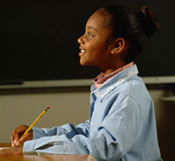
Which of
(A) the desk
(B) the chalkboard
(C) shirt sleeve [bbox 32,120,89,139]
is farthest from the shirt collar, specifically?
(B) the chalkboard

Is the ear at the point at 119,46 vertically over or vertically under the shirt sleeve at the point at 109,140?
over

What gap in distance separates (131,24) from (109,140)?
476 mm

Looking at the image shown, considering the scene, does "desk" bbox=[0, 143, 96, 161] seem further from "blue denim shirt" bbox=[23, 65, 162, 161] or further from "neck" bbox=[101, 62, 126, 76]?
"neck" bbox=[101, 62, 126, 76]

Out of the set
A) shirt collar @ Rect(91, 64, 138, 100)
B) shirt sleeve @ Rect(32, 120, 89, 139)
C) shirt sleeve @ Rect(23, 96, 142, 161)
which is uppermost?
shirt collar @ Rect(91, 64, 138, 100)

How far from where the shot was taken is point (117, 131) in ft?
2.97

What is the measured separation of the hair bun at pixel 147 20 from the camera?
1.23 meters

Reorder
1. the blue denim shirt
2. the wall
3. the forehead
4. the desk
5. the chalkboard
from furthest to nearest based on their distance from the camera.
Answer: the wall → the chalkboard → the forehead → the blue denim shirt → the desk

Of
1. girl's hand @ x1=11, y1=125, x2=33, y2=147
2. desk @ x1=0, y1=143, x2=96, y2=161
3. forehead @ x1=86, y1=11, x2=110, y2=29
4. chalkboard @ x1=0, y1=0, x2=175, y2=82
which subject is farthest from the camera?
chalkboard @ x1=0, y1=0, x2=175, y2=82

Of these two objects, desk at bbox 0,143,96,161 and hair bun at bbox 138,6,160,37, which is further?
hair bun at bbox 138,6,160,37

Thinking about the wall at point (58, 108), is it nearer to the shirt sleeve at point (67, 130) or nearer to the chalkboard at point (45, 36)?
the chalkboard at point (45, 36)

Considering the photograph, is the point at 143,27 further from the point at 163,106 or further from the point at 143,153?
the point at 163,106

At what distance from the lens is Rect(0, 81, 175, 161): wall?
2.37 meters

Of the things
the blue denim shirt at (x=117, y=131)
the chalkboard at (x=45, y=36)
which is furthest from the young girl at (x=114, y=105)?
the chalkboard at (x=45, y=36)

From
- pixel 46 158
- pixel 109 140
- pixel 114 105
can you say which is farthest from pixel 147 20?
pixel 46 158
